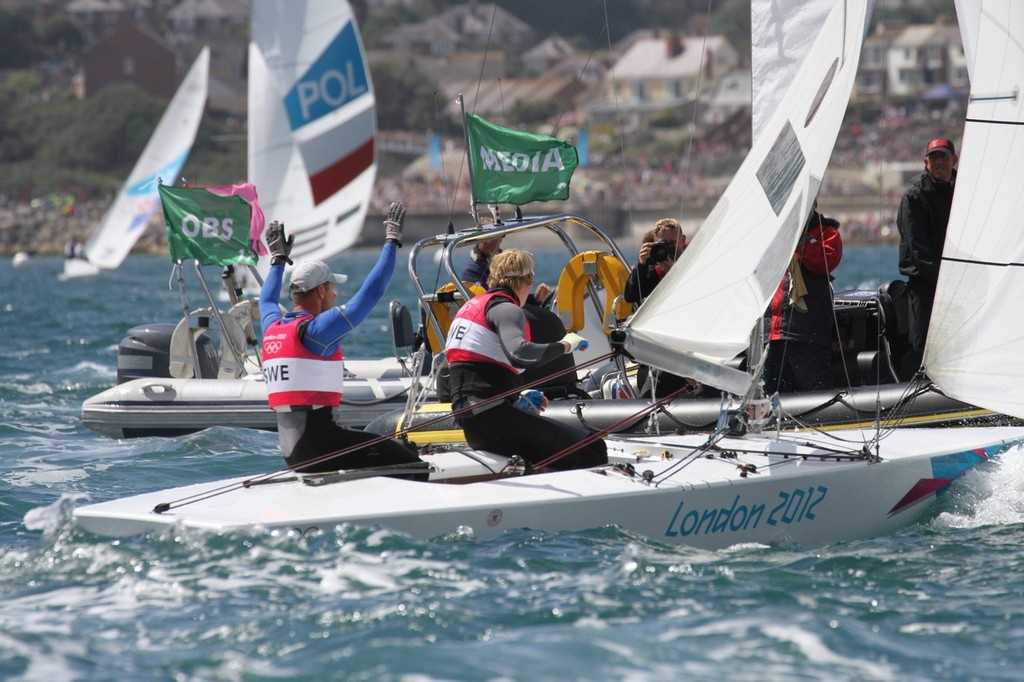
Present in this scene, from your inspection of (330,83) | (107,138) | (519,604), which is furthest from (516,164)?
(107,138)

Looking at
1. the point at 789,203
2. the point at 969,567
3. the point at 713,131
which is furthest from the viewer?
the point at 713,131

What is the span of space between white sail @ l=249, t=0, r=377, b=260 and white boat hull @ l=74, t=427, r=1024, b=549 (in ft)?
37.1

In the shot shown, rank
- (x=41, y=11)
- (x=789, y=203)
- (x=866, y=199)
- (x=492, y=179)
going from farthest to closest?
(x=41, y=11) → (x=866, y=199) → (x=492, y=179) → (x=789, y=203)

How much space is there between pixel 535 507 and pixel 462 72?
11152 centimetres

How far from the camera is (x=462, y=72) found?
115 m

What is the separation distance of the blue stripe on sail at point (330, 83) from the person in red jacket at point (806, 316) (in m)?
11.3

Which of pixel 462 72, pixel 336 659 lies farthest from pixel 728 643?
pixel 462 72

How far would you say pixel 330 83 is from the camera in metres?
18.2

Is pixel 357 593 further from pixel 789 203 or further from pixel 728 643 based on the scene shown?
pixel 789 203

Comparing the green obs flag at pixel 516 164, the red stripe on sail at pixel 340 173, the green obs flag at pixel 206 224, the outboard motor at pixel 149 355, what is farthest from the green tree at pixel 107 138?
the green obs flag at pixel 516 164

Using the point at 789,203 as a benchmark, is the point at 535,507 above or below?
below

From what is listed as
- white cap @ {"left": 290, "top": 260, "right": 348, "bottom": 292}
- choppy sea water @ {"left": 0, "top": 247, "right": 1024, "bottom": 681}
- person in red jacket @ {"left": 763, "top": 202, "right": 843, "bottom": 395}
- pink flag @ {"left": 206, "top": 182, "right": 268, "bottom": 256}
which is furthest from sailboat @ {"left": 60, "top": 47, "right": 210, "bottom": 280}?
choppy sea water @ {"left": 0, "top": 247, "right": 1024, "bottom": 681}

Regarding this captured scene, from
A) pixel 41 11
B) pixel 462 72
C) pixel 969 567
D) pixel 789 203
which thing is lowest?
pixel 969 567

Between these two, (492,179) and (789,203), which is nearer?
(789,203)
